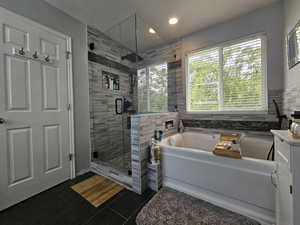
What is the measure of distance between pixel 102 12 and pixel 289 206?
2945mm

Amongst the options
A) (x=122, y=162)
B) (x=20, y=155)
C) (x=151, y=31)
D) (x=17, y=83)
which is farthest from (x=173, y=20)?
(x=20, y=155)

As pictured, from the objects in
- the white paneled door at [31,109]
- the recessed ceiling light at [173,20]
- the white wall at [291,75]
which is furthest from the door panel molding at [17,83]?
the white wall at [291,75]

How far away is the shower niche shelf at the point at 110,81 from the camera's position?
8.51ft

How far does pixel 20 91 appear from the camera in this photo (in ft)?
5.07

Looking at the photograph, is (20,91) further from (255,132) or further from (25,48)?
(255,132)

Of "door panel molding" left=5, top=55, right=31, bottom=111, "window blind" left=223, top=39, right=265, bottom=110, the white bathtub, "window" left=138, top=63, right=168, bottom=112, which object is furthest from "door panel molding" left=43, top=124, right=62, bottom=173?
"window blind" left=223, top=39, right=265, bottom=110

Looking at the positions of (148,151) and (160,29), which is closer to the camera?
(148,151)

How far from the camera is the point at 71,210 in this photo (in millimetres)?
1389

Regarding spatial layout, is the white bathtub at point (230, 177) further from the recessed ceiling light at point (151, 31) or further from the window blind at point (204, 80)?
the recessed ceiling light at point (151, 31)

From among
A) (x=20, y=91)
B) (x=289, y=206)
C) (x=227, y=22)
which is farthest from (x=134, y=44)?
(x=289, y=206)

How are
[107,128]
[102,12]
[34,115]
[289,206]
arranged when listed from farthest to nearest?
[107,128]
[102,12]
[34,115]
[289,206]

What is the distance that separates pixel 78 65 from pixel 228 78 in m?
2.62

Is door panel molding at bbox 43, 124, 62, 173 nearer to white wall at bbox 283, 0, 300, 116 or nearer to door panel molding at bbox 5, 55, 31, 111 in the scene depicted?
door panel molding at bbox 5, 55, 31, 111

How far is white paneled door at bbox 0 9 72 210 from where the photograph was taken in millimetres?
1444
